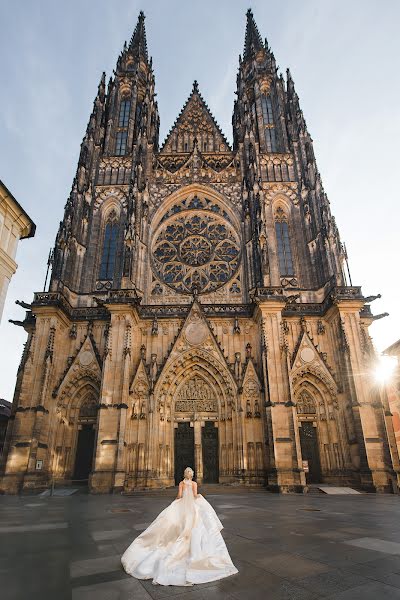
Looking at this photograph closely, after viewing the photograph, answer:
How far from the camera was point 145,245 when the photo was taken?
75.0ft

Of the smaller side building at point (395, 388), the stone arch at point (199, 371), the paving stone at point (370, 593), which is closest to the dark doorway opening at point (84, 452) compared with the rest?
the stone arch at point (199, 371)

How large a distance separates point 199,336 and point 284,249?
8.49m

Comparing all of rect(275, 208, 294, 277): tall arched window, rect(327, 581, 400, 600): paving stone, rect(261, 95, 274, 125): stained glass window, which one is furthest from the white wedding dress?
rect(261, 95, 274, 125): stained glass window

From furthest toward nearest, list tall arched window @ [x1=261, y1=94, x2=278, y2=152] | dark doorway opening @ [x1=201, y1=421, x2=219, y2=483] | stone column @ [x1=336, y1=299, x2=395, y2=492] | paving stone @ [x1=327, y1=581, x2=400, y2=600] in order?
tall arched window @ [x1=261, y1=94, x2=278, y2=152]
dark doorway opening @ [x1=201, y1=421, x2=219, y2=483]
stone column @ [x1=336, y1=299, x2=395, y2=492]
paving stone @ [x1=327, y1=581, x2=400, y2=600]

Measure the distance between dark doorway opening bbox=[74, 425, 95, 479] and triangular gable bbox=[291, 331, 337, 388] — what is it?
37.0ft

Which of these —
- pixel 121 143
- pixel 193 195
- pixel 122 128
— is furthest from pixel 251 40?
pixel 193 195

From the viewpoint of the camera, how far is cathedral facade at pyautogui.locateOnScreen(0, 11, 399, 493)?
55.6 ft

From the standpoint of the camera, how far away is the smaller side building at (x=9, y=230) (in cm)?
838

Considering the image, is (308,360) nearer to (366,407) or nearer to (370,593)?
(366,407)

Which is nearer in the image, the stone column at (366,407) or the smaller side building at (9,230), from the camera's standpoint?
the smaller side building at (9,230)

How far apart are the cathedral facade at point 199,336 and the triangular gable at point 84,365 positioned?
0.09 meters

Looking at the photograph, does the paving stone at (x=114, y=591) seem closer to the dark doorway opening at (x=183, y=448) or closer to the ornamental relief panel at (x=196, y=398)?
the dark doorway opening at (x=183, y=448)

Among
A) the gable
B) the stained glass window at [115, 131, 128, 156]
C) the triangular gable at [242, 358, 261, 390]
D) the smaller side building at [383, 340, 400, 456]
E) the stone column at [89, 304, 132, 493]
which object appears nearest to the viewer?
the stone column at [89, 304, 132, 493]

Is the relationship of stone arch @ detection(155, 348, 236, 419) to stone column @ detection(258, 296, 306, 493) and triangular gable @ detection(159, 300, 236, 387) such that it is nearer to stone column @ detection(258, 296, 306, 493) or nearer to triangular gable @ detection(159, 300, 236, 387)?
triangular gable @ detection(159, 300, 236, 387)
